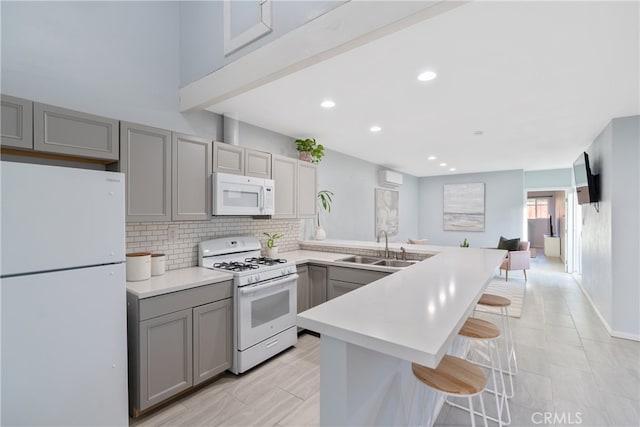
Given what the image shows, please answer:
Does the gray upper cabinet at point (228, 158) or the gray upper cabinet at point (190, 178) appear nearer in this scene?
the gray upper cabinet at point (190, 178)

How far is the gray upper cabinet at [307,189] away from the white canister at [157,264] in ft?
5.57

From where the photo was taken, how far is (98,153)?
2004 millimetres

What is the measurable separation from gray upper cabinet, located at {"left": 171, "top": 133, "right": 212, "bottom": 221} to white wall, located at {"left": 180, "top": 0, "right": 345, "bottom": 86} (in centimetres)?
61

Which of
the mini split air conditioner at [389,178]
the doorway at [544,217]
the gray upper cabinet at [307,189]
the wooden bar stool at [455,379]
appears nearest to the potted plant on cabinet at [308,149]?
the gray upper cabinet at [307,189]

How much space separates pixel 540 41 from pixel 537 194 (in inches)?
435

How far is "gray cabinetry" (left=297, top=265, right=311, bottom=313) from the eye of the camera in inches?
128

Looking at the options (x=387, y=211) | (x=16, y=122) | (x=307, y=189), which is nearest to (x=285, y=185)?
(x=307, y=189)

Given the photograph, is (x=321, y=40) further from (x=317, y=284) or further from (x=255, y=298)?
(x=317, y=284)

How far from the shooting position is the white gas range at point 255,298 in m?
2.47

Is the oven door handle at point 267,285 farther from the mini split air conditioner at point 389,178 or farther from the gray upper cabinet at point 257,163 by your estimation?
the mini split air conditioner at point 389,178

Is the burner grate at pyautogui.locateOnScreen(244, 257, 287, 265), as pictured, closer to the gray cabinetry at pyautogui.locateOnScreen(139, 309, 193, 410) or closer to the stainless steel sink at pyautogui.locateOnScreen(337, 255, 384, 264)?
the stainless steel sink at pyautogui.locateOnScreen(337, 255, 384, 264)

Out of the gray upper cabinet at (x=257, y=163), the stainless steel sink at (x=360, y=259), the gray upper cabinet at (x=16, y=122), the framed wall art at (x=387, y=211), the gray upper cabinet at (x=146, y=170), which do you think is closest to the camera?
the gray upper cabinet at (x=16, y=122)

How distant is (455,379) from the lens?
4.23ft

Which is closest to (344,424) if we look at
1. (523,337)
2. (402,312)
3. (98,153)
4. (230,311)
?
(402,312)
